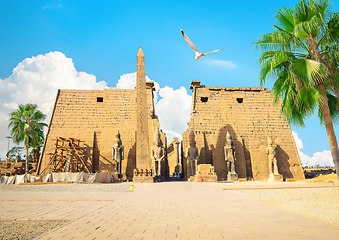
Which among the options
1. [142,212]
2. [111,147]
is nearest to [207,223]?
[142,212]

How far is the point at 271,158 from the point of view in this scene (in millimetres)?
20141

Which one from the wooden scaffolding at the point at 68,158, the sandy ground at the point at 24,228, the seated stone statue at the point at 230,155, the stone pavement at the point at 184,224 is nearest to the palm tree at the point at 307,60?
the stone pavement at the point at 184,224

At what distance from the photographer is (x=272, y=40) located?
8367mm

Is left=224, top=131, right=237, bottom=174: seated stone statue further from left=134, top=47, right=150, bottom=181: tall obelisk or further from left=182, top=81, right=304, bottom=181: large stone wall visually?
left=134, top=47, right=150, bottom=181: tall obelisk

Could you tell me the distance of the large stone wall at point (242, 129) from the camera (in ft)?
68.4

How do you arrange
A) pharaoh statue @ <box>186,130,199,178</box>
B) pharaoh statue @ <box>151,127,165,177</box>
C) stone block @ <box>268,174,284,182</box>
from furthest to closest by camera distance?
stone block @ <box>268,174,284,182</box>, pharaoh statue @ <box>186,130,199,178</box>, pharaoh statue @ <box>151,127,165,177</box>

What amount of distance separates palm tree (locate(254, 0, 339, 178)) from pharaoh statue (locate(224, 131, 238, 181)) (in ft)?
37.6

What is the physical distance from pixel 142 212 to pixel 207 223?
147 cm

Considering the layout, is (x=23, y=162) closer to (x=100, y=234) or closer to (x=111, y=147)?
(x=111, y=147)

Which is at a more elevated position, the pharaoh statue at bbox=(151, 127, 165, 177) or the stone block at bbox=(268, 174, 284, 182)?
the pharaoh statue at bbox=(151, 127, 165, 177)

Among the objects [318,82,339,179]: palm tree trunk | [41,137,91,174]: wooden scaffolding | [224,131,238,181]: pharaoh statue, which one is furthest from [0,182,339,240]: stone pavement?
[224,131,238,181]: pharaoh statue

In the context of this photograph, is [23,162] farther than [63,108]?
Yes

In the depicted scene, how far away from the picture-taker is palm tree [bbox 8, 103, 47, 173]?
838 inches

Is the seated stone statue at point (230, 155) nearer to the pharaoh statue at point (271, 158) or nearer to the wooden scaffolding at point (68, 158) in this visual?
the pharaoh statue at point (271, 158)
